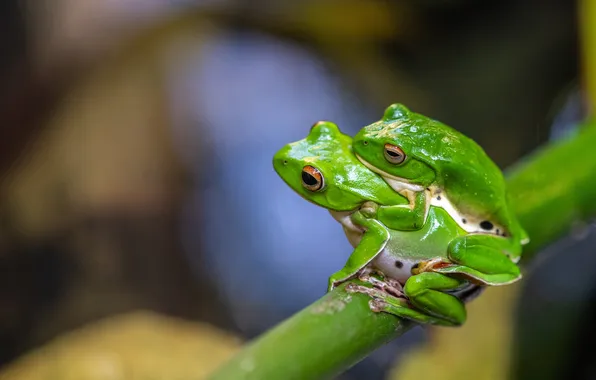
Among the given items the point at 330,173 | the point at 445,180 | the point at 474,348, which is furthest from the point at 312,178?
the point at 474,348

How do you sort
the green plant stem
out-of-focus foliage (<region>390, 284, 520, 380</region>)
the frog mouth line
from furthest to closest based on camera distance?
out-of-focus foliage (<region>390, 284, 520, 380</region>) < the frog mouth line < the green plant stem

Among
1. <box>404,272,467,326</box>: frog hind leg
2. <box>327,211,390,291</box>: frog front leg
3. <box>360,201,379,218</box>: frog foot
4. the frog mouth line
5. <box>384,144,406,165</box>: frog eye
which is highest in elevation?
<box>384,144,406,165</box>: frog eye

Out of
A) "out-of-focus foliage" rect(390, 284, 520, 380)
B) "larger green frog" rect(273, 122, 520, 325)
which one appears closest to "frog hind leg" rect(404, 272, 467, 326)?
"larger green frog" rect(273, 122, 520, 325)

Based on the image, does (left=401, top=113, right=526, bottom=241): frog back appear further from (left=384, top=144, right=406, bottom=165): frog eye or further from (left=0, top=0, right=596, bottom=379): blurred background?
(left=0, top=0, right=596, bottom=379): blurred background

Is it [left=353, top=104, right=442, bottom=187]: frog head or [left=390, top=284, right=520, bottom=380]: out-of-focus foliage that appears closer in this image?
[left=353, top=104, right=442, bottom=187]: frog head

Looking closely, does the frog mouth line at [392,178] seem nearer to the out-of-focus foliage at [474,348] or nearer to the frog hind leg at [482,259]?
the frog hind leg at [482,259]

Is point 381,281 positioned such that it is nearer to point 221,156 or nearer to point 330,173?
point 330,173

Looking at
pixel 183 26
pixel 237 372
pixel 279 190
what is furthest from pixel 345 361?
pixel 183 26
